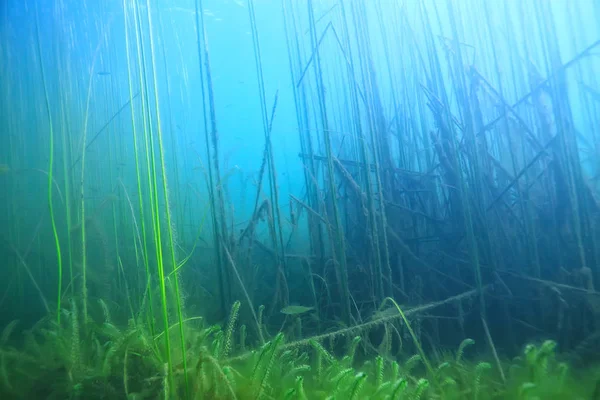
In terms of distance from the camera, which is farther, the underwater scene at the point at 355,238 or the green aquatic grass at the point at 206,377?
the underwater scene at the point at 355,238

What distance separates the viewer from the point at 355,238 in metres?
2.40

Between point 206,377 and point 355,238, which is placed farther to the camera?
point 355,238

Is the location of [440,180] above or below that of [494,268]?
above

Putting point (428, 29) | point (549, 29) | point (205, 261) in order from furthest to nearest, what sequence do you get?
point (205, 261), point (428, 29), point (549, 29)

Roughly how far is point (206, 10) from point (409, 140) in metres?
10.2

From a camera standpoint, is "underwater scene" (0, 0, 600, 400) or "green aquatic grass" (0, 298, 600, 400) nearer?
"green aquatic grass" (0, 298, 600, 400)

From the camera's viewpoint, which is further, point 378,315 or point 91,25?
point 91,25

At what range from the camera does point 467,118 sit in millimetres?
1742

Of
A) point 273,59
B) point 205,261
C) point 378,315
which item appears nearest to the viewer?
point 378,315

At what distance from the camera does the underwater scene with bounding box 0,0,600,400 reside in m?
1.05

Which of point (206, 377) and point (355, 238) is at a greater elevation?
point (355, 238)

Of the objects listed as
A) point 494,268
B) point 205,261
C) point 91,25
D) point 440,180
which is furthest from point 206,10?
point 494,268

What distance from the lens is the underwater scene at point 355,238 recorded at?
3.45 feet

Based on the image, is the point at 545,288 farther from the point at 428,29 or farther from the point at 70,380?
the point at 70,380
